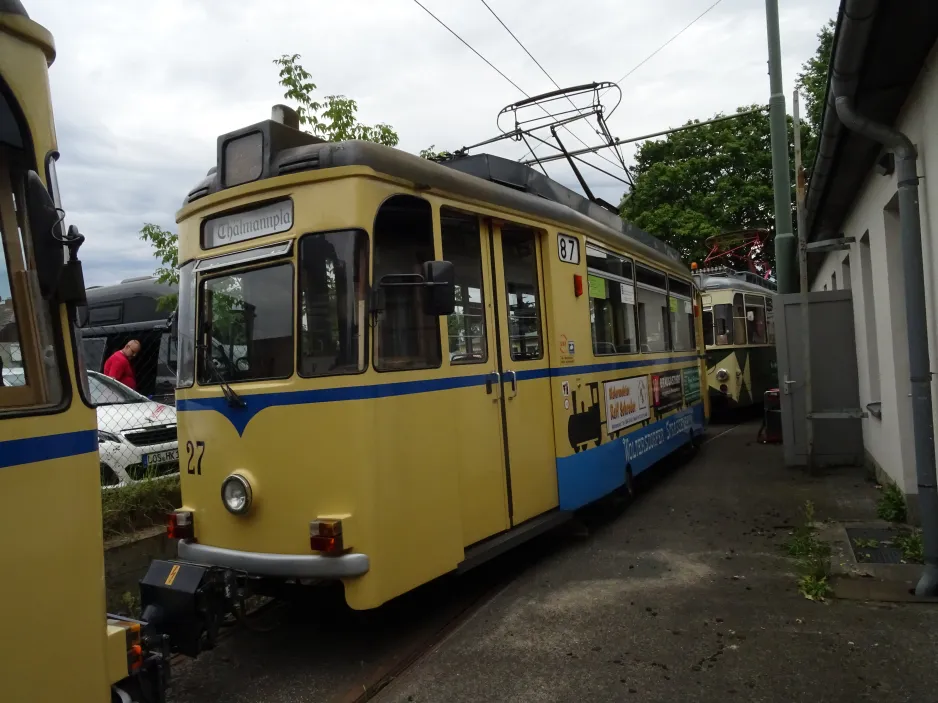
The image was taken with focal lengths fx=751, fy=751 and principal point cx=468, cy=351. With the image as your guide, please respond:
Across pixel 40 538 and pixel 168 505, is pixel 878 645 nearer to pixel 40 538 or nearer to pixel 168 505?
pixel 40 538

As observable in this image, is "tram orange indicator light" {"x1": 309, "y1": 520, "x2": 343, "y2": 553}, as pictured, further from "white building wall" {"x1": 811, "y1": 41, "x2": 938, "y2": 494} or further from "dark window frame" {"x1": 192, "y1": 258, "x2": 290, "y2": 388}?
"white building wall" {"x1": 811, "y1": 41, "x2": 938, "y2": 494}

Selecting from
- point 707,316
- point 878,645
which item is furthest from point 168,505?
point 707,316

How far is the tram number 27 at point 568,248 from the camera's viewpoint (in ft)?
21.0

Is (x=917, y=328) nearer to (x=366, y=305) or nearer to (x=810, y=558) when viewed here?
(x=810, y=558)

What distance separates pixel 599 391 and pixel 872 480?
367 cm

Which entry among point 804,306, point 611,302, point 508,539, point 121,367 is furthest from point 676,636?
point 121,367

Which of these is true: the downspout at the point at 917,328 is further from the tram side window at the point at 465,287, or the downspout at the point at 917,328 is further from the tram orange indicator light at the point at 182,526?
the tram orange indicator light at the point at 182,526

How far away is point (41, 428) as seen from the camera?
→ 2217mm

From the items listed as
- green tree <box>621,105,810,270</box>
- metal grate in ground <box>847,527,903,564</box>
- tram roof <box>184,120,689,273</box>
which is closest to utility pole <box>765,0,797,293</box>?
tram roof <box>184,120,689,273</box>

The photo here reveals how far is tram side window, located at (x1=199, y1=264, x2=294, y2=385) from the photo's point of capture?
14.7 ft

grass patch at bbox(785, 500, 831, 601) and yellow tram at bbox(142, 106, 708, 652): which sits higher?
yellow tram at bbox(142, 106, 708, 652)

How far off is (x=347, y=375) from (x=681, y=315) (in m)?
7.42

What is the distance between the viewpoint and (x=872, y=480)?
8266mm

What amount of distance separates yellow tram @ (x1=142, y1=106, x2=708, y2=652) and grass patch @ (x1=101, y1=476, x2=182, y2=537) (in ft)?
4.16
